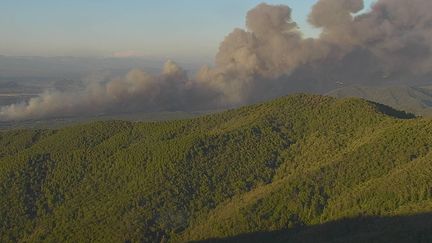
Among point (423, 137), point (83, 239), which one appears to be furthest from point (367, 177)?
point (83, 239)

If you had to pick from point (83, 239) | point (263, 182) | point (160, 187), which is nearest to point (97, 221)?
point (83, 239)

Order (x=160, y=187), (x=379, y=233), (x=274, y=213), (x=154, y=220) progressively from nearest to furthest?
(x=379, y=233), (x=274, y=213), (x=154, y=220), (x=160, y=187)

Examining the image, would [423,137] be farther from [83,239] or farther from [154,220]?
[83,239]

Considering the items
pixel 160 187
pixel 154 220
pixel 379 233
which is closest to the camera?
pixel 379 233

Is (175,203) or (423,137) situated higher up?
(423,137)

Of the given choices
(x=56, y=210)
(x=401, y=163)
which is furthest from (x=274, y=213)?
(x=56, y=210)

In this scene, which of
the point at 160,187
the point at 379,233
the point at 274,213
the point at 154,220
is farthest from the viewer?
the point at 160,187

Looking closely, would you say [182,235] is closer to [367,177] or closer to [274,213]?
[274,213]

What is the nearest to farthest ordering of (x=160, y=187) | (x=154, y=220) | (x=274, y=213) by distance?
(x=274, y=213) < (x=154, y=220) < (x=160, y=187)

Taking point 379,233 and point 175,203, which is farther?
point 175,203

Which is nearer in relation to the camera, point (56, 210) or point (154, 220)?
point (154, 220)
